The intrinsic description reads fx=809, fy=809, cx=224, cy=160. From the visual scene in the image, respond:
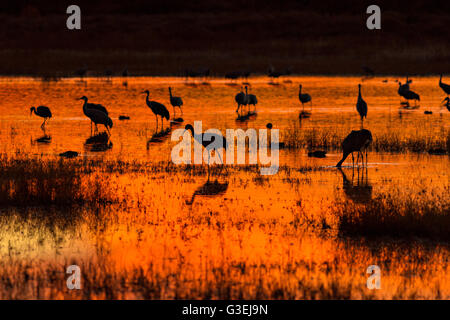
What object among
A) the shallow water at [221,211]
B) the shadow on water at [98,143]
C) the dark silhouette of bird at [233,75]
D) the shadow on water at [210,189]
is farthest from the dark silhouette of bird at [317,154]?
the dark silhouette of bird at [233,75]

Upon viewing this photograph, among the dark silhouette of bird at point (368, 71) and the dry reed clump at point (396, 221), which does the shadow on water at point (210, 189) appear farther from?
the dark silhouette of bird at point (368, 71)

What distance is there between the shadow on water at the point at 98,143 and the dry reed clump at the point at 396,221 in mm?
9562

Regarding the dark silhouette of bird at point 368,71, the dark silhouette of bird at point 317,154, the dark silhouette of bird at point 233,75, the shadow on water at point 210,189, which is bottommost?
the shadow on water at point 210,189

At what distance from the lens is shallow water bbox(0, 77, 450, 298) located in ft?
31.1

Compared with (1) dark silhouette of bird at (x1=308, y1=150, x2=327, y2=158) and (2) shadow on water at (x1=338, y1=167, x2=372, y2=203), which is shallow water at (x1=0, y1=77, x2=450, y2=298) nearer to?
(2) shadow on water at (x1=338, y1=167, x2=372, y2=203)

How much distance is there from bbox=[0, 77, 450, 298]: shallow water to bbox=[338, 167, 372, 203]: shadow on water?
2 centimetres

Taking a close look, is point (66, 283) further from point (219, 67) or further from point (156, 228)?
point (219, 67)

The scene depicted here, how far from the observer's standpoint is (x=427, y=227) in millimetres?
10867

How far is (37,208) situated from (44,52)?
59676mm

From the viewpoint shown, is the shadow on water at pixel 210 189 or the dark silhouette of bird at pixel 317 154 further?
the dark silhouette of bird at pixel 317 154

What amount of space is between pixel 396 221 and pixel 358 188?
10.8 feet

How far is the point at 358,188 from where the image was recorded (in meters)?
14.4

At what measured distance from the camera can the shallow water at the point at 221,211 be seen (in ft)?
31.1

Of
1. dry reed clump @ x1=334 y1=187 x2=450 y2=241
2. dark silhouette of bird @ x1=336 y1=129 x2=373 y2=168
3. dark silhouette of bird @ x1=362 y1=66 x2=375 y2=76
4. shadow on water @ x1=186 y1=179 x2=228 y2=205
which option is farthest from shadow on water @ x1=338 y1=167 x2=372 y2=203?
dark silhouette of bird @ x1=362 y1=66 x2=375 y2=76
